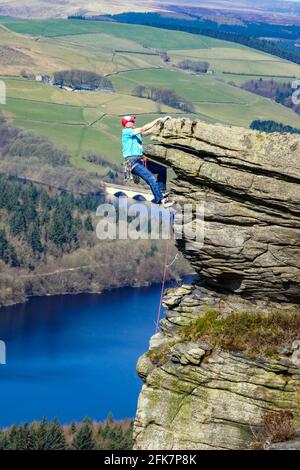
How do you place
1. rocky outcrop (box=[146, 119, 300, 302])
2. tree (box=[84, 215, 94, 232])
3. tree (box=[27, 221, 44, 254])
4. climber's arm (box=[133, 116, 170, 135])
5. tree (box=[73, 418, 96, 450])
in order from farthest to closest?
tree (box=[84, 215, 94, 232])
tree (box=[27, 221, 44, 254])
tree (box=[73, 418, 96, 450])
climber's arm (box=[133, 116, 170, 135])
rocky outcrop (box=[146, 119, 300, 302])

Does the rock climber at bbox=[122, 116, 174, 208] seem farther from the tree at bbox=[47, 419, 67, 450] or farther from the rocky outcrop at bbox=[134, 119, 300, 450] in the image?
the tree at bbox=[47, 419, 67, 450]

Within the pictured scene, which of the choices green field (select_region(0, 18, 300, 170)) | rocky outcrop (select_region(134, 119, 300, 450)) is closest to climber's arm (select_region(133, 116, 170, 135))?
rocky outcrop (select_region(134, 119, 300, 450))

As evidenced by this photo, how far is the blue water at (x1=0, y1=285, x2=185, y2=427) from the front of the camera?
130 ft

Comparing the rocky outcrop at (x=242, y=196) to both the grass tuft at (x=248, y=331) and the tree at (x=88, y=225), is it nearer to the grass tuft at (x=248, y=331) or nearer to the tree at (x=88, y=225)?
the grass tuft at (x=248, y=331)

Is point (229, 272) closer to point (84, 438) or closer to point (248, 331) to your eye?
point (248, 331)

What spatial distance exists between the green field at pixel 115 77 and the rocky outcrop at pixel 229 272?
215ft

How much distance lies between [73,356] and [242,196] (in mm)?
34353

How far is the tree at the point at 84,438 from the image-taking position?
33781mm

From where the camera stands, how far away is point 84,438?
33.9m

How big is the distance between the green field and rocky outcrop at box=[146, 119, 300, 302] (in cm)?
6535

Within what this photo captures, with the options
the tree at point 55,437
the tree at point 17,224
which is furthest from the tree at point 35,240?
the tree at point 55,437

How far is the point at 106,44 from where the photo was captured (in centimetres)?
13738

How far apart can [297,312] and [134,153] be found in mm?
2915

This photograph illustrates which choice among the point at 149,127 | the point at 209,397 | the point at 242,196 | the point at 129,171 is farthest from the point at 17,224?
the point at 209,397
